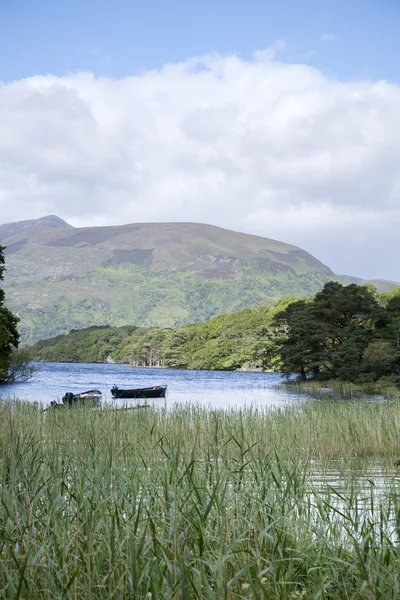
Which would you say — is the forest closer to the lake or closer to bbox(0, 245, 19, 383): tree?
the lake

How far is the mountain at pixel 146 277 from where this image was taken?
107688 millimetres

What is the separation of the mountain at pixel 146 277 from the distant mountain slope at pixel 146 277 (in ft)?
0.62

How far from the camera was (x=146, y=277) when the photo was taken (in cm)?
13575

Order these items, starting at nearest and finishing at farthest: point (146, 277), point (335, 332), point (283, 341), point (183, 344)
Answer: point (335, 332) → point (283, 341) → point (183, 344) → point (146, 277)

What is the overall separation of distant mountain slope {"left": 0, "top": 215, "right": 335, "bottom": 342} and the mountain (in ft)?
0.62

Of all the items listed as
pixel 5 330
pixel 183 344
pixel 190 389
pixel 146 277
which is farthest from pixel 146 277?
pixel 5 330

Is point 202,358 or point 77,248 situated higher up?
point 77,248

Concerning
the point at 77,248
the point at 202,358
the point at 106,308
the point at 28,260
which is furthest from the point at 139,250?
the point at 202,358

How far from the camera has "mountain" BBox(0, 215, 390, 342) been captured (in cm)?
10769

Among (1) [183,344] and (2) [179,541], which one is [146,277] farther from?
(2) [179,541]

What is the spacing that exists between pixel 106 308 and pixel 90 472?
108845 mm

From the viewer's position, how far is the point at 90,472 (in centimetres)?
375

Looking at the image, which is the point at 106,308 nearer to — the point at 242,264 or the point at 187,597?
the point at 242,264

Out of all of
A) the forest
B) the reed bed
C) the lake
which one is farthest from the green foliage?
the reed bed
